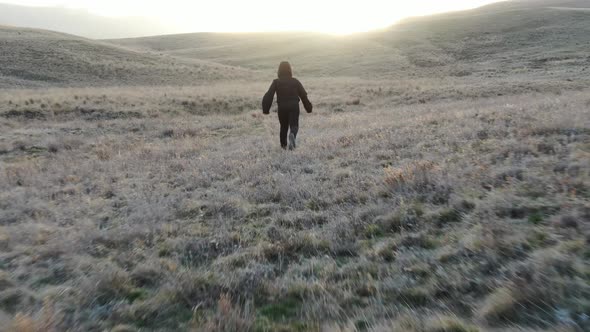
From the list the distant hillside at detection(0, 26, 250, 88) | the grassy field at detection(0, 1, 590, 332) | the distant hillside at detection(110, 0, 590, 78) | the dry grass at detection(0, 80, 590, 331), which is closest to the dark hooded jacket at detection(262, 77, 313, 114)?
the grassy field at detection(0, 1, 590, 332)

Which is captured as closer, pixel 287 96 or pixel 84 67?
pixel 287 96

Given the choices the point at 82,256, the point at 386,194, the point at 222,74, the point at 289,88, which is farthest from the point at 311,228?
the point at 222,74

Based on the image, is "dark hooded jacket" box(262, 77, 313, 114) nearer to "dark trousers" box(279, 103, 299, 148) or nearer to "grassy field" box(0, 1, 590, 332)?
"dark trousers" box(279, 103, 299, 148)

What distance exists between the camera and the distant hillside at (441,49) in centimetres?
4481

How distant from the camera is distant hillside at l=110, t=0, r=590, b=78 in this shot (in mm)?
44812

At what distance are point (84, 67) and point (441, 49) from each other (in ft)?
150

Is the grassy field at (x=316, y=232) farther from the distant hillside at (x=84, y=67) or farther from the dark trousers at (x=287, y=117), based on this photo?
the distant hillside at (x=84, y=67)

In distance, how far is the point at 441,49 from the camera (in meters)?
60.1

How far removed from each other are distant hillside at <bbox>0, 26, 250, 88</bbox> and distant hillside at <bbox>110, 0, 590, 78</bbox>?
13661 millimetres

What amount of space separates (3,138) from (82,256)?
44.3 feet

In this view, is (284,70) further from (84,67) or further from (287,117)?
(84,67)

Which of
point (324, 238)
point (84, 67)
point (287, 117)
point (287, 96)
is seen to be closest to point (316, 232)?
point (324, 238)

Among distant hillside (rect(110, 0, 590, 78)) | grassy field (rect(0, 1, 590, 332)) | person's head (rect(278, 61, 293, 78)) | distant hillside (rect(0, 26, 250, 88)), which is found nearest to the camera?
grassy field (rect(0, 1, 590, 332))

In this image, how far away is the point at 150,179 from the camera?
8.85m
